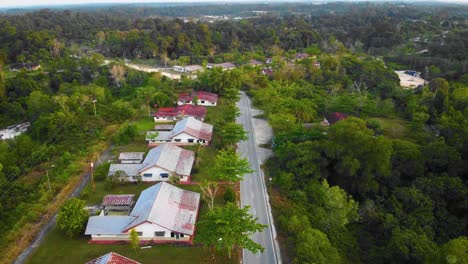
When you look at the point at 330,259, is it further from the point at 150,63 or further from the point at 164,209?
the point at 150,63

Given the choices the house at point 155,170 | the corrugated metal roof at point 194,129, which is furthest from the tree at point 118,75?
the house at point 155,170

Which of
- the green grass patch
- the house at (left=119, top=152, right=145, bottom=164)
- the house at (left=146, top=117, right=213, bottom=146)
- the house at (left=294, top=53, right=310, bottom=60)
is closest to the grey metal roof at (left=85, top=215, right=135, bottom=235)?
the house at (left=119, top=152, right=145, bottom=164)

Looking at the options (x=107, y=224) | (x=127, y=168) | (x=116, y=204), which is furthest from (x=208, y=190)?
(x=127, y=168)

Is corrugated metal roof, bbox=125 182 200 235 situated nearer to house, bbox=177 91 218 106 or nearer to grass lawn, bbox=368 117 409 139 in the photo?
grass lawn, bbox=368 117 409 139

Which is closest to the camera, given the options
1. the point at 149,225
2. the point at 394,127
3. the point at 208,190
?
the point at 149,225

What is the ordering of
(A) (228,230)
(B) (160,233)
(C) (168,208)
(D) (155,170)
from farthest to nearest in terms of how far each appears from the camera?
1. (D) (155,170)
2. (C) (168,208)
3. (B) (160,233)
4. (A) (228,230)

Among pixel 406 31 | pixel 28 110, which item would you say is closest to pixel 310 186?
pixel 28 110

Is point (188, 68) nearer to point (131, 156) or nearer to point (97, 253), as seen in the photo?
point (131, 156)
